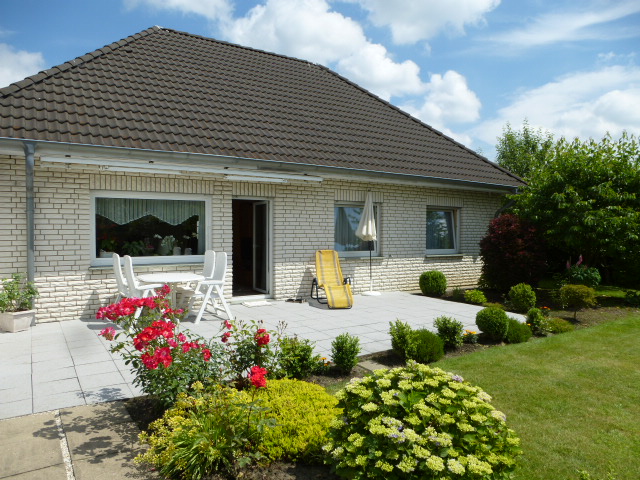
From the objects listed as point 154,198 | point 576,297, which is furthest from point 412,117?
point 154,198

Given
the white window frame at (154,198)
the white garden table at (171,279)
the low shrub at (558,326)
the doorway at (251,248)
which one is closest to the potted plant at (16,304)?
the white window frame at (154,198)

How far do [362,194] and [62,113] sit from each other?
630 cm

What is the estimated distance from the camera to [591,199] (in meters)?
10.4

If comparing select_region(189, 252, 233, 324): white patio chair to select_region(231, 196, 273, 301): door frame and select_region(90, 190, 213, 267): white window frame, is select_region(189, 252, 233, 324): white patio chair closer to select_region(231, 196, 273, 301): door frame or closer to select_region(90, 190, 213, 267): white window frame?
select_region(90, 190, 213, 267): white window frame

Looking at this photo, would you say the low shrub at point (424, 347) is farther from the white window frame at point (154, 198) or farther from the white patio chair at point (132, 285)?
the white window frame at point (154, 198)

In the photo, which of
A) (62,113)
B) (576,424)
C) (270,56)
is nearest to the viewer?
(576,424)

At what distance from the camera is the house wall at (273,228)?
23.5 feet

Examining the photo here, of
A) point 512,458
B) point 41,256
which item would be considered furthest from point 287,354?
point 41,256

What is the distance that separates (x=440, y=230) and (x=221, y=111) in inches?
264

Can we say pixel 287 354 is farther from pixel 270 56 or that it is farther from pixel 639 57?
pixel 270 56

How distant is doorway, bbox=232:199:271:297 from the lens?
999cm

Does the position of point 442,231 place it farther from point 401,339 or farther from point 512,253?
point 401,339

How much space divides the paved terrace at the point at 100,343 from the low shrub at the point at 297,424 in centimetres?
168

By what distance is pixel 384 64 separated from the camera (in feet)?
40.3
